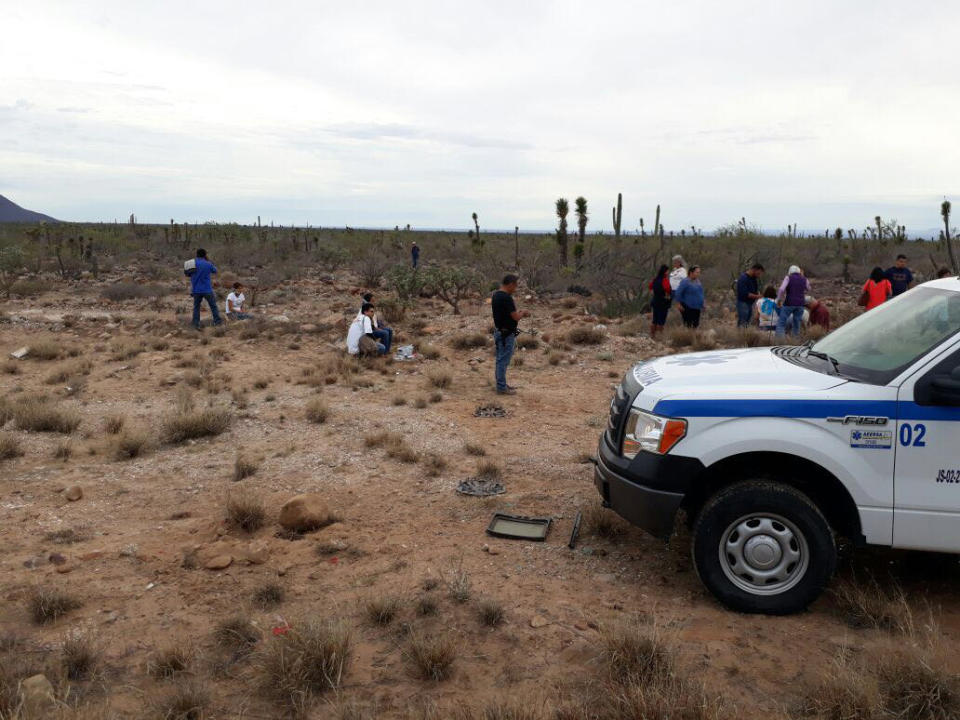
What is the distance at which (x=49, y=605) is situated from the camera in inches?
169

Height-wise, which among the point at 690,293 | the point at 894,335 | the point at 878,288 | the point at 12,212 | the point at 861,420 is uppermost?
the point at 12,212

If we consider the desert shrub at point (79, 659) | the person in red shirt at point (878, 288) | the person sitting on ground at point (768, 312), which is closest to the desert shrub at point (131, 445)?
the desert shrub at point (79, 659)

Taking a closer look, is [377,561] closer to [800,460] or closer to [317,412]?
[800,460]

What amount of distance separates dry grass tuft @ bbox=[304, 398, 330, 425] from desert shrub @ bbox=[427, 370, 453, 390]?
2.14 metres

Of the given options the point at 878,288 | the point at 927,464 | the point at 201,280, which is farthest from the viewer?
the point at 201,280

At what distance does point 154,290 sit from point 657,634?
73.3ft

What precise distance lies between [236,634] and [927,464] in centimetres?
381

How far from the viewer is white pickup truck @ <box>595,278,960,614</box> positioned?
3797 millimetres

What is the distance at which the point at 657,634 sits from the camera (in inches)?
142

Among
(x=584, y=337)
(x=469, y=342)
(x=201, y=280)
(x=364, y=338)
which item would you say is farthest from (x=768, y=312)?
(x=201, y=280)

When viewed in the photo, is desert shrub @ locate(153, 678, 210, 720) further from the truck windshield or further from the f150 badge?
the truck windshield

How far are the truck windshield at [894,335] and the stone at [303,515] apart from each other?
385cm

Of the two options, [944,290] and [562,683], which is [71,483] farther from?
[944,290]

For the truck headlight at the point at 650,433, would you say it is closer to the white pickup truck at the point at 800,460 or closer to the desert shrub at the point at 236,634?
the white pickup truck at the point at 800,460
